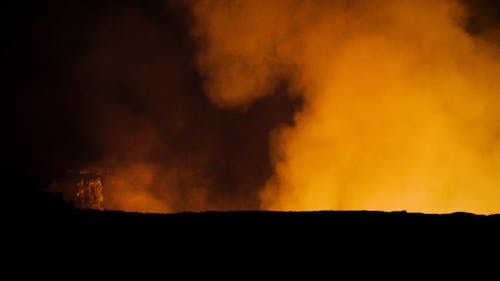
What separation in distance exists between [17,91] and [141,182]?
4043mm

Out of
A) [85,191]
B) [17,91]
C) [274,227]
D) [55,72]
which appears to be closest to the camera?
[274,227]

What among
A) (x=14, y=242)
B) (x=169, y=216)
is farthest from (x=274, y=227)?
(x=14, y=242)

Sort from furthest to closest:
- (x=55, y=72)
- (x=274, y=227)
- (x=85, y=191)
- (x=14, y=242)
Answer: (x=55, y=72) < (x=85, y=191) < (x=274, y=227) < (x=14, y=242)

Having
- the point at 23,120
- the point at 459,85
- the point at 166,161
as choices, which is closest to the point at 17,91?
the point at 23,120

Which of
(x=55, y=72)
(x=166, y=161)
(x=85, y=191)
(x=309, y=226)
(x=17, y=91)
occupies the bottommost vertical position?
(x=309, y=226)

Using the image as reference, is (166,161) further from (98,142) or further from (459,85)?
(459,85)

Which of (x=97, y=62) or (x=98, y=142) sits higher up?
(x=97, y=62)

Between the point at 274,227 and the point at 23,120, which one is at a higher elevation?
the point at 23,120

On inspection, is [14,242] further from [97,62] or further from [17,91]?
[97,62]

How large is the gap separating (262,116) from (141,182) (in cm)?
406

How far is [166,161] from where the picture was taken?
38.9 ft

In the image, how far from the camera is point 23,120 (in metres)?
10.6

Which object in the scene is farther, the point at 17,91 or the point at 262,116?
the point at 262,116

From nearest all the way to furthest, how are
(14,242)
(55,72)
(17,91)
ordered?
(14,242) → (17,91) → (55,72)
